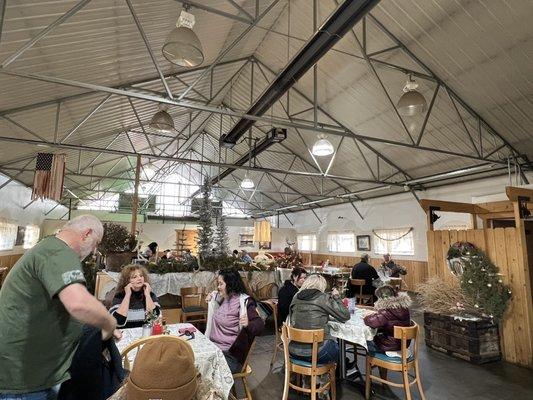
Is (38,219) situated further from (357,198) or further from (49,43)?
(357,198)

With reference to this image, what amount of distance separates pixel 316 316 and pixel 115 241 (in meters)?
3.72

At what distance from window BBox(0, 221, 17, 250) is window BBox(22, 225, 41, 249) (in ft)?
4.71

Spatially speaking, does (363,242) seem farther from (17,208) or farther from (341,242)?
(17,208)

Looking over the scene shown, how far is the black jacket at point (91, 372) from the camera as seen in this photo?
4.53 feet

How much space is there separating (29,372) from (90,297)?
43cm

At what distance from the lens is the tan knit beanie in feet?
3.55

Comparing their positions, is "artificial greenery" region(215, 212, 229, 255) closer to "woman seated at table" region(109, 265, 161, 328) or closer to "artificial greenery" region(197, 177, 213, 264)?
"artificial greenery" region(197, 177, 213, 264)

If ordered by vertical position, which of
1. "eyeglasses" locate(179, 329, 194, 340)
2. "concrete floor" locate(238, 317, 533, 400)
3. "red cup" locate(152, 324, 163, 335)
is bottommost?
"concrete floor" locate(238, 317, 533, 400)

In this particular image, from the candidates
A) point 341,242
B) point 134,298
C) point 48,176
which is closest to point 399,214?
point 341,242

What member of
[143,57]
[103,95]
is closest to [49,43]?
[143,57]

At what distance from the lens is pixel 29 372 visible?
134 cm

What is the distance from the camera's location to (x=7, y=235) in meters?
9.66

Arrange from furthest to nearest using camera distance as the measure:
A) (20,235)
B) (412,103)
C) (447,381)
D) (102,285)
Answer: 1. (20,235)
2. (102,285)
3. (412,103)
4. (447,381)

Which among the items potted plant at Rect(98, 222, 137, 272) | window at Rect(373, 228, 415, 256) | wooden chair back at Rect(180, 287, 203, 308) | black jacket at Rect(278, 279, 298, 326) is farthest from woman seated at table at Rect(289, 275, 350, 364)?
window at Rect(373, 228, 415, 256)
